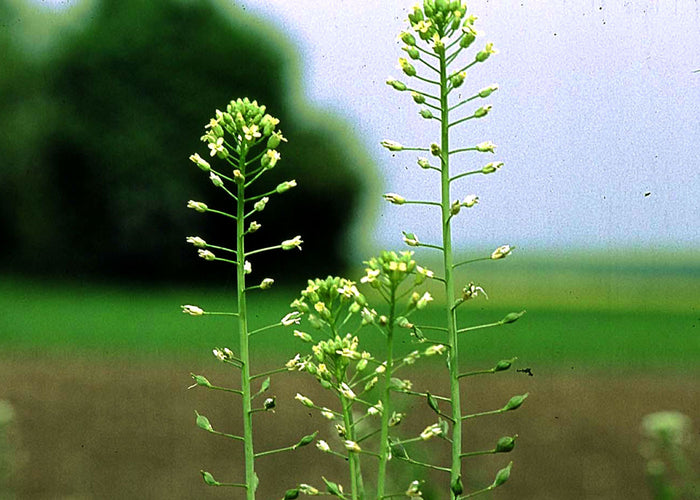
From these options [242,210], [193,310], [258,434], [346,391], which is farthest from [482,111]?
[258,434]

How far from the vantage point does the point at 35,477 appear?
10.8 m

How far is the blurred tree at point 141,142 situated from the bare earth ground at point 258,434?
62.9ft

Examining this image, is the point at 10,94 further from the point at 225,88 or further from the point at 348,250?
the point at 348,250

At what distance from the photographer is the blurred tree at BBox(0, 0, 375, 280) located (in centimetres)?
3606

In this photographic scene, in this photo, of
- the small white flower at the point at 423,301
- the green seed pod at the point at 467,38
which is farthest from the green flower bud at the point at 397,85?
the small white flower at the point at 423,301

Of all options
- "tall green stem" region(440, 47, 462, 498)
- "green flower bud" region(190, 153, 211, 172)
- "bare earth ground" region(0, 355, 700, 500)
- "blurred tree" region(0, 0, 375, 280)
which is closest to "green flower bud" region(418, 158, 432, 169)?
"tall green stem" region(440, 47, 462, 498)

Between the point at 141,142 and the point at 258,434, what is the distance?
82.2 feet

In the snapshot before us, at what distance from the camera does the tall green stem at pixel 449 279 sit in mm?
2361

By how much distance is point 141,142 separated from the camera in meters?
35.8

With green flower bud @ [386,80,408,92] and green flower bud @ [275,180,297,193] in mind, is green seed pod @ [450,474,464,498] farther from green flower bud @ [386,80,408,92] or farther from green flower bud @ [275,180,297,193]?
green flower bud @ [386,80,408,92]

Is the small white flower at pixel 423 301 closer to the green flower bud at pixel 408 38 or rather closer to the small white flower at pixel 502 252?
the small white flower at pixel 502 252

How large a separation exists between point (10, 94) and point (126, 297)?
939 centimetres

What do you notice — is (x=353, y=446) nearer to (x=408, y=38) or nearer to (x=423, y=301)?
(x=423, y=301)

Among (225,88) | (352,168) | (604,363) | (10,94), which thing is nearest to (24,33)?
(10,94)
